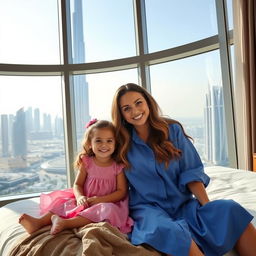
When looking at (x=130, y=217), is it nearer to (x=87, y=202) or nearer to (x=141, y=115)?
(x=87, y=202)

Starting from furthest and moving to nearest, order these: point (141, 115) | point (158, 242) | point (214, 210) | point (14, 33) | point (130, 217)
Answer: point (14, 33) → point (141, 115) → point (130, 217) → point (214, 210) → point (158, 242)

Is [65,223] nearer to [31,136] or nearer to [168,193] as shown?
[168,193]

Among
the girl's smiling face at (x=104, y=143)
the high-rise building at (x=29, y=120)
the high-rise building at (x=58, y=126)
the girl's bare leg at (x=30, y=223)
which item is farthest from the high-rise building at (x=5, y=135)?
the girl's bare leg at (x=30, y=223)

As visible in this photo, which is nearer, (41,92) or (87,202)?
(87,202)

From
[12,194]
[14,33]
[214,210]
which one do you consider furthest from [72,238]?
[14,33]

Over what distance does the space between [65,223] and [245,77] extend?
2637 millimetres

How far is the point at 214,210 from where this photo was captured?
1.14 meters

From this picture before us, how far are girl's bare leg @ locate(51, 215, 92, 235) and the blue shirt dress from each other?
0.70ft

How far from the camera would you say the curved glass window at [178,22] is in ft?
11.7

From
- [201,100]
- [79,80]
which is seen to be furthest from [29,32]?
[201,100]

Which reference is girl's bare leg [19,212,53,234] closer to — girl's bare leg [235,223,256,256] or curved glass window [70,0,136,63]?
girl's bare leg [235,223,256,256]

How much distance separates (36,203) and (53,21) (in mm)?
3028

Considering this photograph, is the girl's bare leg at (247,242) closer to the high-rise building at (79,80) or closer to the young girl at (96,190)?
the young girl at (96,190)

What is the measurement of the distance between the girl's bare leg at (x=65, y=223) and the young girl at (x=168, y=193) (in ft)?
0.70
